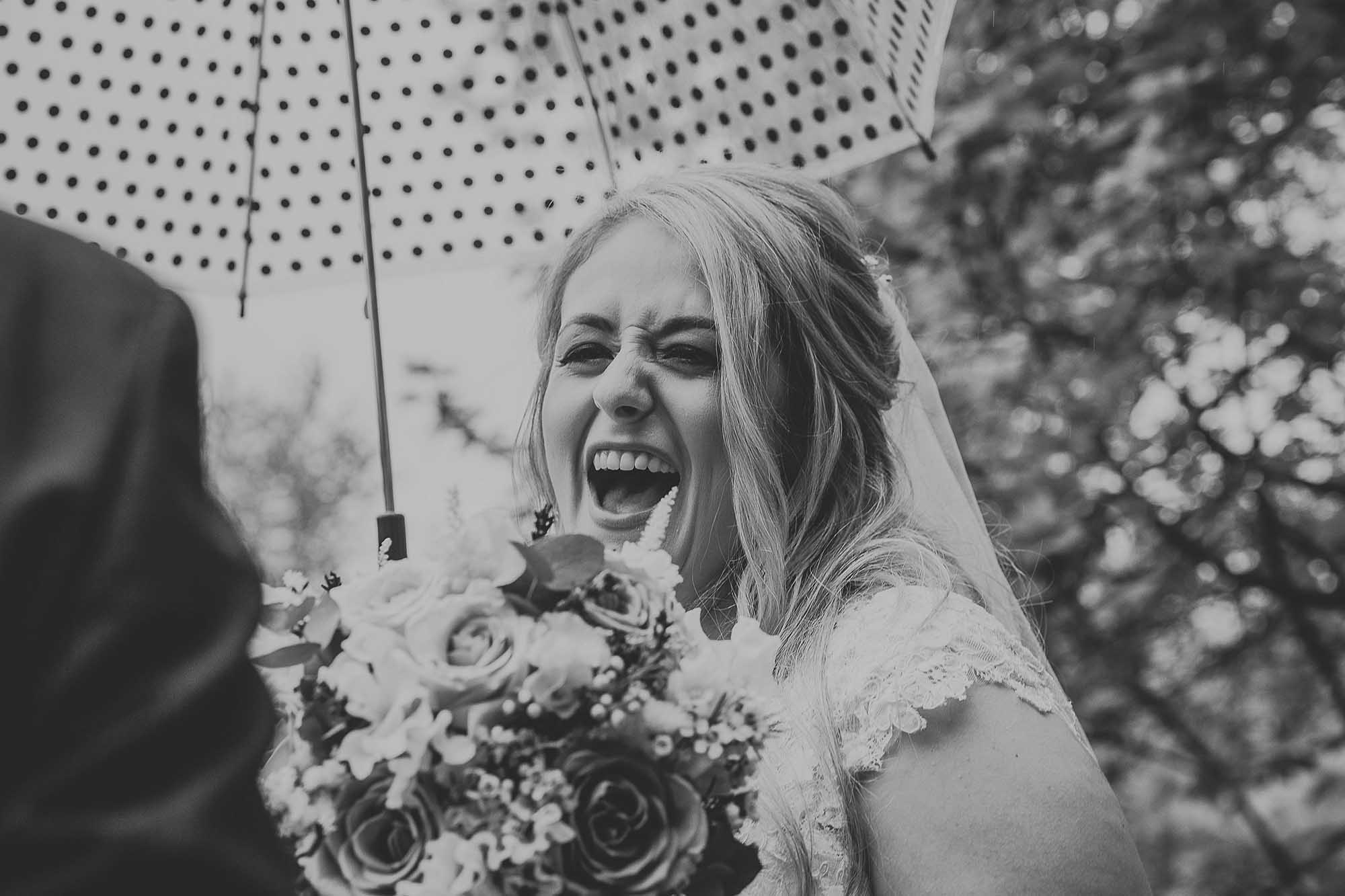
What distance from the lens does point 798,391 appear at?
2850 mm

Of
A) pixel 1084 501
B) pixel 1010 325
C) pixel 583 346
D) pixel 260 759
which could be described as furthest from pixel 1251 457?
pixel 260 759

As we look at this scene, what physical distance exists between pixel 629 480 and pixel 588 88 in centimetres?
88

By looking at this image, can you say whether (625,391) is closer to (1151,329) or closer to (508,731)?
(508,731)

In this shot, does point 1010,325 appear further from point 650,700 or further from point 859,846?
point 650,700

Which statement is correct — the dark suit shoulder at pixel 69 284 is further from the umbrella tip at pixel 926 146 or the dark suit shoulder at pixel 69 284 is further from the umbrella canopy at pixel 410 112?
the umbrella tip at pixel 926 146

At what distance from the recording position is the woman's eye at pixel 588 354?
9.21 ft

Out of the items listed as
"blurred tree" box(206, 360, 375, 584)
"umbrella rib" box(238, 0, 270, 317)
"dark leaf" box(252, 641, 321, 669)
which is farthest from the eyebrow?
"blurred tree" box(206, 360, 375, 584)

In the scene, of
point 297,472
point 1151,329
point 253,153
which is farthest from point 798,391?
point 297,472

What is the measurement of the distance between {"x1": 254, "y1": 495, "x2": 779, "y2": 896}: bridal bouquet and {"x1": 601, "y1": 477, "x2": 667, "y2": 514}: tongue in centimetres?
101

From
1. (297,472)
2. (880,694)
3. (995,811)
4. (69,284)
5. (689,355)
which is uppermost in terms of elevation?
(69,284)

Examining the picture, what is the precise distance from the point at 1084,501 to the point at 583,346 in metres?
3.79

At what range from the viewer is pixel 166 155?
2756mm

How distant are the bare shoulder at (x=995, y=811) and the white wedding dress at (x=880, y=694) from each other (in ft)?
0.09

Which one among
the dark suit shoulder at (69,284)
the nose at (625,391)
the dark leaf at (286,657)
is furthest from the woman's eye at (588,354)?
the dark suit shoulder at (69,284)
